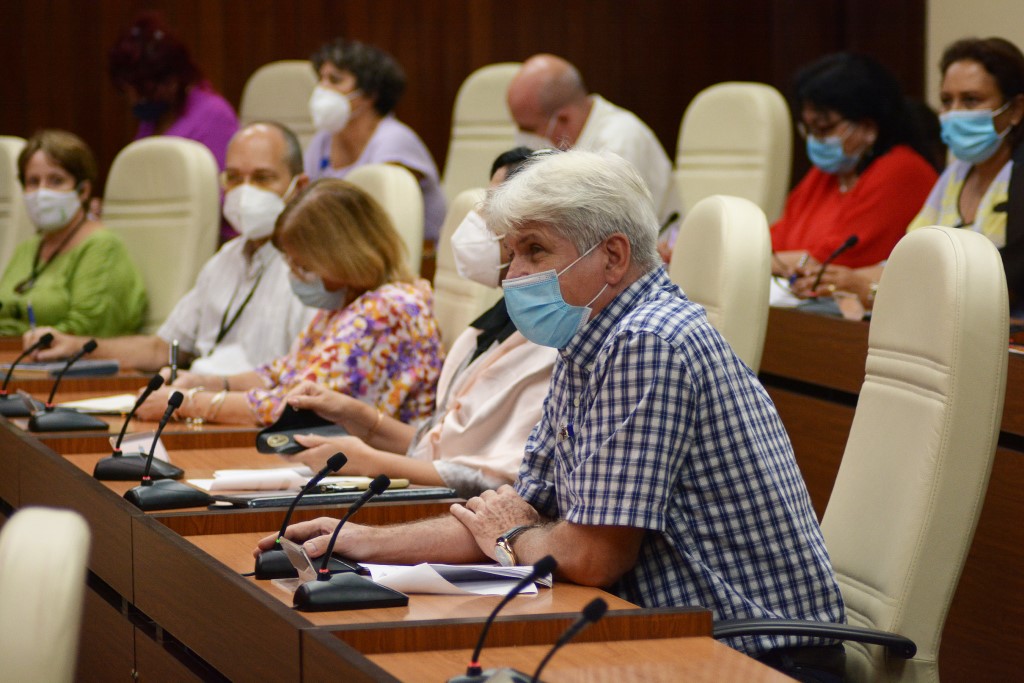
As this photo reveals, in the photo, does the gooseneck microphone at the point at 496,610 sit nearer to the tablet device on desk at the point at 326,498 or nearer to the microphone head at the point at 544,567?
the microphone head at the point at 544,567

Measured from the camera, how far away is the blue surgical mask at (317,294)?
2980 millimetres

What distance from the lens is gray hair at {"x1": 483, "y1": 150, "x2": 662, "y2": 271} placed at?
1.80 m

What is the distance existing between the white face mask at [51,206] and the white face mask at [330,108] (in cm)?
103

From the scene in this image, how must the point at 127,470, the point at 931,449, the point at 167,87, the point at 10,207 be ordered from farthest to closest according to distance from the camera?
the point at 167,87 < the point at 10,207 < the point at 127,470 < the point at 931,449

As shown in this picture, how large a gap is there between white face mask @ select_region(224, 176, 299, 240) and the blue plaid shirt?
6.95 ft

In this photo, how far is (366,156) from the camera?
5062mm

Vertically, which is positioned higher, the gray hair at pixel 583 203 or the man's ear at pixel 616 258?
the gray hair at pixel 583 203

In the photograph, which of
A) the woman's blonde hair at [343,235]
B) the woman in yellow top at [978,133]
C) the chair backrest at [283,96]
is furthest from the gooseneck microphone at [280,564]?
the chair backrest at [283,96]

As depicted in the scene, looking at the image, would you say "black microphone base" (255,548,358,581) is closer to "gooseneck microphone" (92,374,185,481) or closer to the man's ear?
the man's ear

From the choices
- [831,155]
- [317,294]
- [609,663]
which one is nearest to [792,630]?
[609,663]

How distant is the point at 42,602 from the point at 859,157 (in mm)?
3429

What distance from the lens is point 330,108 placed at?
512cm

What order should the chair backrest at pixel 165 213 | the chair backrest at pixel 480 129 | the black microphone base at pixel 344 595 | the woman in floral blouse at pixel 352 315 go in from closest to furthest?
the black microphone base at pixel 344 595 → the woman in floral blouse at pixel 352 315 → the chair backrest at pixel 165 213 → the chair backrest at pixel 480 129

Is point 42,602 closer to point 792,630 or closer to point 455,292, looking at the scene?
point 792,630
